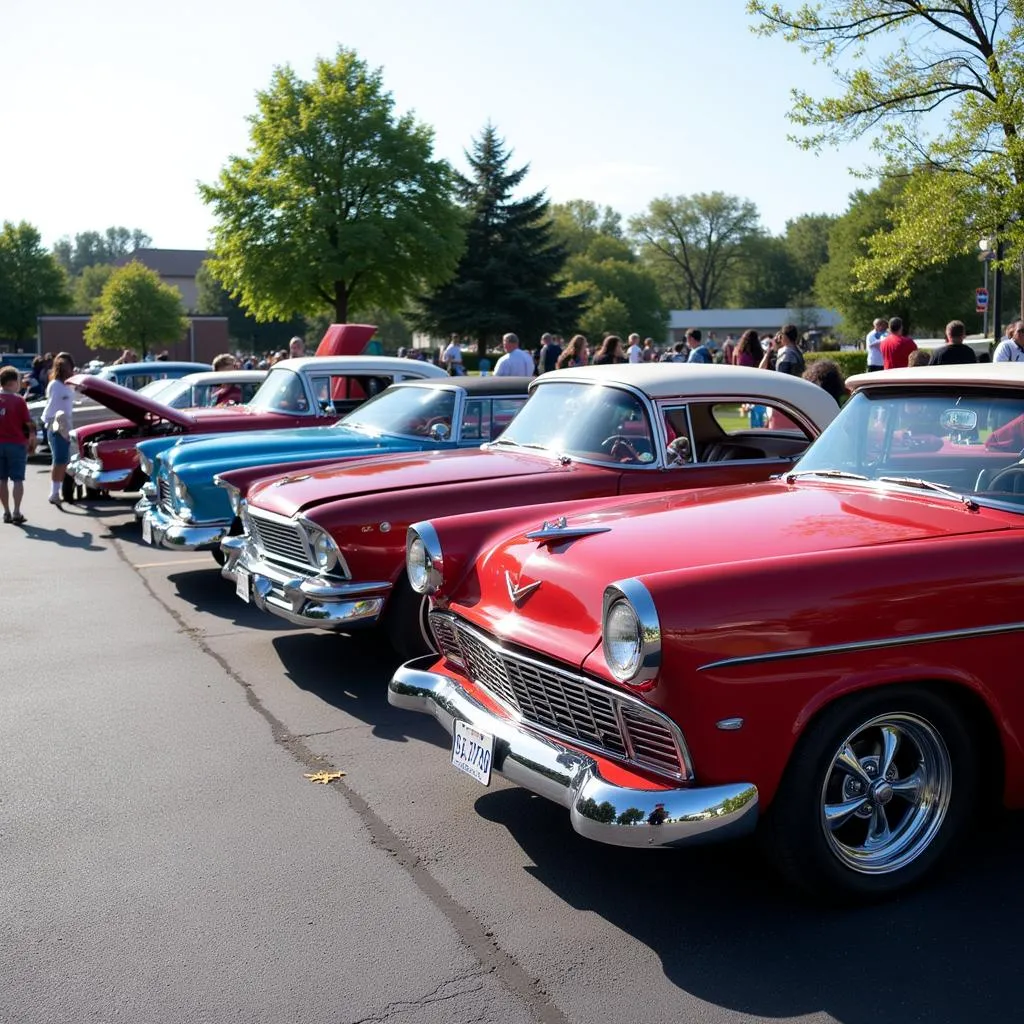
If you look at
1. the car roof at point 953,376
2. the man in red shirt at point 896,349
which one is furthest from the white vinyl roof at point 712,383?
the man in red shirt at point 896,349

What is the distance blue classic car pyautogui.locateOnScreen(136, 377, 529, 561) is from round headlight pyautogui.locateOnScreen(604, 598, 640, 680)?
502 centimetres

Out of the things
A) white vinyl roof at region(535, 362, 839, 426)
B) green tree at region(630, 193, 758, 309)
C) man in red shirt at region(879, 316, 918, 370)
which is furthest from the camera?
green tree at region(630, 193, 758, 309)

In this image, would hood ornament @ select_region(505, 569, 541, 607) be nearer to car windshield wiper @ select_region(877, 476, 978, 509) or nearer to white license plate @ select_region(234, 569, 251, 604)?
car windshield wiper @ select_region(877, 476, 978, 509)

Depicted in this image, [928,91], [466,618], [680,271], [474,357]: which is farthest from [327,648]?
[680,271]

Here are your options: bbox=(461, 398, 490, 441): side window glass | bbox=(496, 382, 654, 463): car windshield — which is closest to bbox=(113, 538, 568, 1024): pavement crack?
bbox=(496, 382, 654, 463): car windshield

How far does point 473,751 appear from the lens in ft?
13.3

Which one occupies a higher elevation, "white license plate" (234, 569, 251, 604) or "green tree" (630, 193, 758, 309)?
"green tree" (630, 193, 758, 309)

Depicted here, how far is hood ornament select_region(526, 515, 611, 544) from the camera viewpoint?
14.2 feet

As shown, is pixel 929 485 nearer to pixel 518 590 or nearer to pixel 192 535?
pixel 518 590

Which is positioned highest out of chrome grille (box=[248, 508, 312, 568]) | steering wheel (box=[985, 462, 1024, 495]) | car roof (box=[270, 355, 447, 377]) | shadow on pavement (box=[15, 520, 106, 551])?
car roof (box=[270, 355, 447, 377])

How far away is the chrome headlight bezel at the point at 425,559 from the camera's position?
15.6 ft

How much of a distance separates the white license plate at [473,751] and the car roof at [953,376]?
7.46 feet

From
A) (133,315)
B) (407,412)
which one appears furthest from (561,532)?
(133,315)

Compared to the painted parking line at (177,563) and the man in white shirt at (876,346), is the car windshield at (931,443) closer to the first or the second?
the painted parking line at (177,563)
